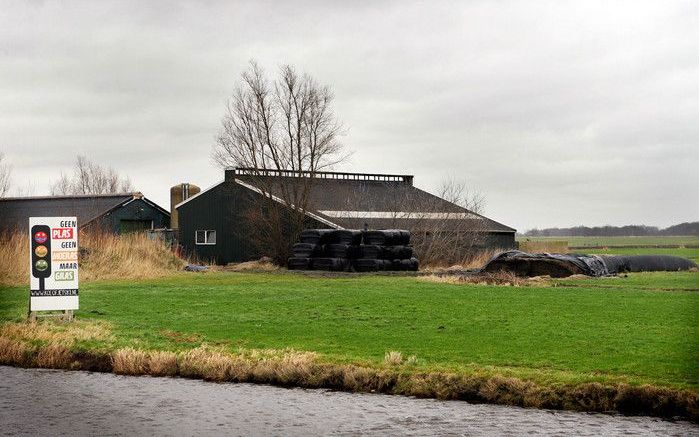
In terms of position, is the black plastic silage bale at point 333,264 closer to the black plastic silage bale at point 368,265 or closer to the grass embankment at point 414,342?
the black plastic silage bale at point 368,265

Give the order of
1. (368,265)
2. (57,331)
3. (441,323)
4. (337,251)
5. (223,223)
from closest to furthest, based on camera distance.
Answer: (57,331) → (441,323) → (368,265) → (337,251) → (223,223)

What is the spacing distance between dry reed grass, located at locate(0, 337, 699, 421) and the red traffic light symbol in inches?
128

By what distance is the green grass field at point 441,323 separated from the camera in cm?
1291

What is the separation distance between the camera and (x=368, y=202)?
5309 centimetres

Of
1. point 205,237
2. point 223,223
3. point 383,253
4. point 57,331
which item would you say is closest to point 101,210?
point 205,237

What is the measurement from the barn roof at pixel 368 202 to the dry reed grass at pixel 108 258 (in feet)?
31.6

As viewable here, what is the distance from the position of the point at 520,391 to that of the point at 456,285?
56.5ft

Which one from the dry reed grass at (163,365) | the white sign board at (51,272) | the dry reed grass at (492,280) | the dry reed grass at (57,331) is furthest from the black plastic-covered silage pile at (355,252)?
the dry reed grass at (163,365)

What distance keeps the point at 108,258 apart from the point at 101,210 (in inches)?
1102

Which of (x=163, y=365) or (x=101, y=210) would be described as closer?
(x=163, y=365)

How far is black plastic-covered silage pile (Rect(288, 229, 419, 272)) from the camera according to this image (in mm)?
36812

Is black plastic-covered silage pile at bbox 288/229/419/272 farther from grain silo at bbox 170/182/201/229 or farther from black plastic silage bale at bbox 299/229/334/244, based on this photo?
grain silo at bbox 170/182/201/229

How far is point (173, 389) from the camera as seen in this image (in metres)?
12.5

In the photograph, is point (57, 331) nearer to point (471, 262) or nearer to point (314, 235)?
point (314, 235)
